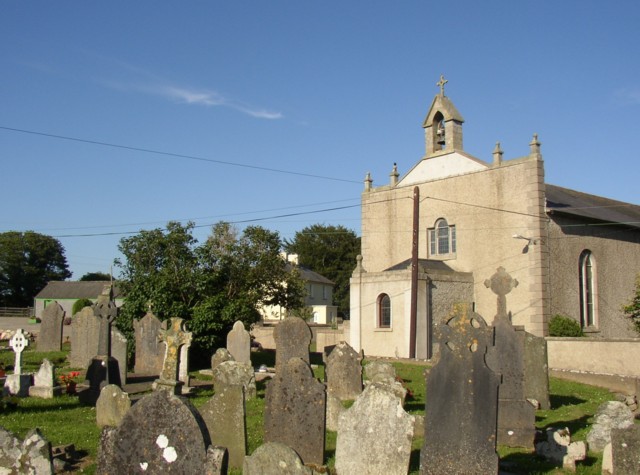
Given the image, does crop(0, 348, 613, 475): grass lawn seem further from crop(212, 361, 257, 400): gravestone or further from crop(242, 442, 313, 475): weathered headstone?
crop(242, 442, 313, 475): weathered headstone

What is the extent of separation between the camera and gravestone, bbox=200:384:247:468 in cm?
829

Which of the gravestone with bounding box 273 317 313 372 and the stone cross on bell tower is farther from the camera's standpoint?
the gravestone with bounding box 273 317 313 372

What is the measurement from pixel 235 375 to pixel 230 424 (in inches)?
146

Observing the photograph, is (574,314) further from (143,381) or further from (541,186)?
(143,381)

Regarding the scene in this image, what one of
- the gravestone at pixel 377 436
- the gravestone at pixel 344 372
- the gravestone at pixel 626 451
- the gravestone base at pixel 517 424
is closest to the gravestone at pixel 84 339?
the gravestone at pixel 344 372

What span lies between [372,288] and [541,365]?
55.9ft

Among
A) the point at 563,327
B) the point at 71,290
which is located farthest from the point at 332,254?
the point at 563,327

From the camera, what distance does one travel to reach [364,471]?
24.8 feet

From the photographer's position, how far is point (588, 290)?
32.3 meters

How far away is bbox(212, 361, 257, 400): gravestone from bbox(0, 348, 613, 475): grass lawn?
0.33 metres

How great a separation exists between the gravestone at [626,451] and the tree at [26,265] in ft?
273

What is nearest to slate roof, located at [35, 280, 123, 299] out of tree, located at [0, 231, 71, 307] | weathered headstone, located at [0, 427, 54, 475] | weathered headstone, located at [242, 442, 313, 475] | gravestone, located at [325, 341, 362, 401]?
tree, located at [0, 231, 71, 307]

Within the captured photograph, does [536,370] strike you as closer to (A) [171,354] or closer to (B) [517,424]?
(B) [517,424]

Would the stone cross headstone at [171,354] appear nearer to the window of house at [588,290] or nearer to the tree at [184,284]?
the tree at [184,284]
